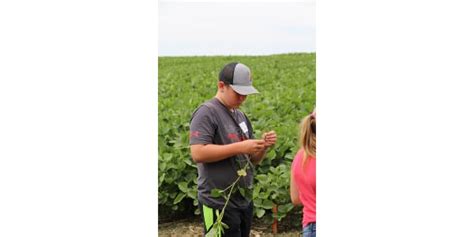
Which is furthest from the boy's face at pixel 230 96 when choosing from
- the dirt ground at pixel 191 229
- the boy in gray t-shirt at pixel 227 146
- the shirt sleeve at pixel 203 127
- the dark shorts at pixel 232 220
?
the dirt ground at pixel 191 229

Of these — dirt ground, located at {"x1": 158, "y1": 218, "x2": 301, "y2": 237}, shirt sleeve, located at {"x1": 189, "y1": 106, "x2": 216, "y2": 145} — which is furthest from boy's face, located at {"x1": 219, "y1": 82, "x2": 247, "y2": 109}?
dirt ground, located at {"x1": 158, "y1": 218, "x2": 301, "y2": 237}

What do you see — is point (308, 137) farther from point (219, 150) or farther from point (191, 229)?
point (191, 229)

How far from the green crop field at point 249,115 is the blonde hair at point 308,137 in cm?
38

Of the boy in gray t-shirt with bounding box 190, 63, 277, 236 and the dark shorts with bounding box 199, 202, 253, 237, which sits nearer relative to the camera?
the boy in gray t-shirt with bounding box 190, 63, 277, 236

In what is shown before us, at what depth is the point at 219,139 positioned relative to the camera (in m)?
2.61

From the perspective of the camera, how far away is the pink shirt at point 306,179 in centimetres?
257

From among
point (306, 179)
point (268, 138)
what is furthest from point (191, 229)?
point (306, 179)

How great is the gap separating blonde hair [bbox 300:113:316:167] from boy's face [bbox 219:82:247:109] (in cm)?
30

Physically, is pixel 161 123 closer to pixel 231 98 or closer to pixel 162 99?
pixel 162 99

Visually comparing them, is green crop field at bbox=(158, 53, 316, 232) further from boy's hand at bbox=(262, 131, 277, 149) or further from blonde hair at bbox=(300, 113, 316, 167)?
blonde hair at bbox=(300, 113, 316, 167)

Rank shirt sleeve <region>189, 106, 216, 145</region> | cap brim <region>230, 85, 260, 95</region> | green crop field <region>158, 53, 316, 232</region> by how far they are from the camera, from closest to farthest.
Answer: shirt sleeve <region>189, 106, 216, 145</region> < cap brim <region>230, 85, 260, 95</region> < green crop field <region>158, 53, 316, 232</region>

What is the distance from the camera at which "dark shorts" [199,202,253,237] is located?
2697 millimetres

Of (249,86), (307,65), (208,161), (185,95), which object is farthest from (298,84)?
(208,161)

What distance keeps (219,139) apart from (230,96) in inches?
7.9
